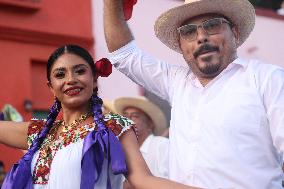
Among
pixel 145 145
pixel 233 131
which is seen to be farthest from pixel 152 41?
pixel 233 131

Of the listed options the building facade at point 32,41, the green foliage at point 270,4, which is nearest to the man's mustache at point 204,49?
the building facade at point 32,41

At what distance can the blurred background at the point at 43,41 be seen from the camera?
8312 millimetres

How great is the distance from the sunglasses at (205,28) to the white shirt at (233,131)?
193 mm

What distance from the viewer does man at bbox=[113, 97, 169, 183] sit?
5367 mm

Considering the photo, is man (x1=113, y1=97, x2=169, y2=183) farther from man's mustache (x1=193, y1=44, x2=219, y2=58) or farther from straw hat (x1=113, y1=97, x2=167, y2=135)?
man's mustache (x1=193, y1=44, x2=219, y2=58)

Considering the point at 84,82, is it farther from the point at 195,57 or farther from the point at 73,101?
the point at 195,57

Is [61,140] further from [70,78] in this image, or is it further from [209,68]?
[209,68]

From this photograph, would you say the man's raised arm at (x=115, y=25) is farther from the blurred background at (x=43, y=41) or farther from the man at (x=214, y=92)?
the blurred background at (x=43, y=41)

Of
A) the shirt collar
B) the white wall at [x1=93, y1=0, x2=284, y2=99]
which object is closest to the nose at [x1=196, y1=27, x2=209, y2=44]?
the shirt collar

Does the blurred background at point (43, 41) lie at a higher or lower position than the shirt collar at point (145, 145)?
higher

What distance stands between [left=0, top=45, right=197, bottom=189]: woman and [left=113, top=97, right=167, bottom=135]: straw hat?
2.93 meters

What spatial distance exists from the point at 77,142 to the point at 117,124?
20cm

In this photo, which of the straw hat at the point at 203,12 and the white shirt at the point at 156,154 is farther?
the white shirt at the point at 156,154

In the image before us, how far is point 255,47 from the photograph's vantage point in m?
10.8
